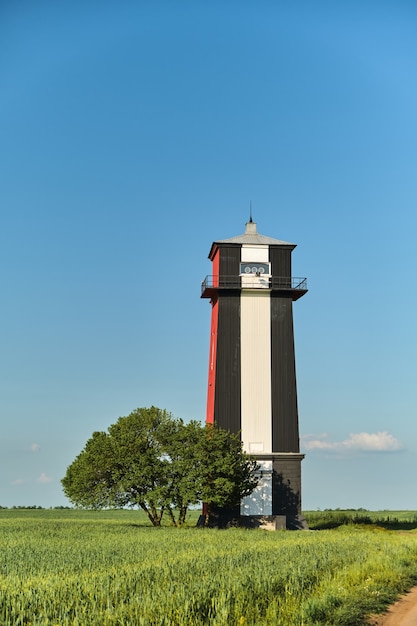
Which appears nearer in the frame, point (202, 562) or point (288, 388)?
point (202, 562)

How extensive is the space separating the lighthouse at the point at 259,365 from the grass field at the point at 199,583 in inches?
888

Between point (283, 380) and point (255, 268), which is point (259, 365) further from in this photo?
point (255, 268)

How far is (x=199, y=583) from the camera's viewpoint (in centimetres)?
1805

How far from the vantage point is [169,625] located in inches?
540

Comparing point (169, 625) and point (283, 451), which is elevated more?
point (283, 451)

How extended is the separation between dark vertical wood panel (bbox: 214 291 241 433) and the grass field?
2310 cm

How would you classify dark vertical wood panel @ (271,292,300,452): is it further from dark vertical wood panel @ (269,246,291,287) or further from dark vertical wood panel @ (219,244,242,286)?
dark vertical wood panel @ (219,244,242,286)

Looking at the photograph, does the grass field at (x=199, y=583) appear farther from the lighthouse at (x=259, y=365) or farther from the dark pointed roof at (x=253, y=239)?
the dark pointed roof at (x=253, y=239)

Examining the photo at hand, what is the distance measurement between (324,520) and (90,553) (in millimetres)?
40404

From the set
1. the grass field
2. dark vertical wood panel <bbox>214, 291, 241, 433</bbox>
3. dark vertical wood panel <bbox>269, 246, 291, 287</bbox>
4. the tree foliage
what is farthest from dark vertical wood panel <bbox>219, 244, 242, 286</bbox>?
the grass field

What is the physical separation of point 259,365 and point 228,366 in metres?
2.22

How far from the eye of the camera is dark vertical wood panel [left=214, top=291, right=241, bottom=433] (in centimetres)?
5481

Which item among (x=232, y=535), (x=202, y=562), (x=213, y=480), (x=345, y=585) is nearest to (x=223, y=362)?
(x=213, y=480)

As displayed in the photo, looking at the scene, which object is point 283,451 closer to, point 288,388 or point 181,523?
point 288,388
